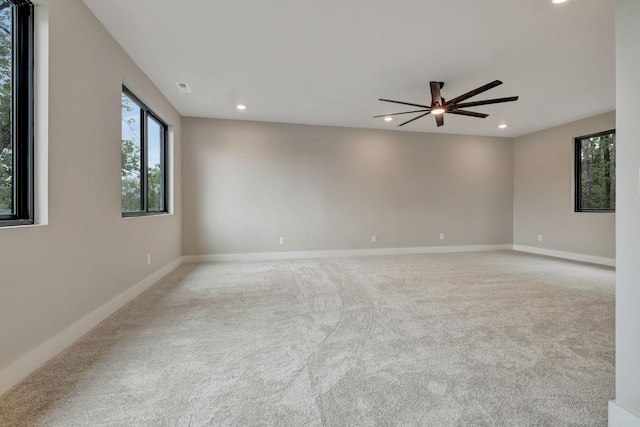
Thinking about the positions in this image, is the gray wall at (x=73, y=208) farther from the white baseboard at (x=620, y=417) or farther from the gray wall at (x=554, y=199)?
the gray wall at (x=554, y=199)

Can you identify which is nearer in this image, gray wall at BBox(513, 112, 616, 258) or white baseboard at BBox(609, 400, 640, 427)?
white baseboard at BBox(609, 400, 640, 427)

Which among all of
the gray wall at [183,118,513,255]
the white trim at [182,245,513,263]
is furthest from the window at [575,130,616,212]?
the white trim at [182,245,513,263]

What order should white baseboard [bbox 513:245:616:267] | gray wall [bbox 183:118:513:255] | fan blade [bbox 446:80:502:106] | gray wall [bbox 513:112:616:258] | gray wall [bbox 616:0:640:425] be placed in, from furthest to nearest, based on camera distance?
gray wall [bbox 183:118:513:255]
gray wall [bbox 513:112:616:258]
white baseboard [bbox 513:245:616:267]
fan blade [bbox 446:80:502:106]
gray wall [bbox 616:0:640:425]

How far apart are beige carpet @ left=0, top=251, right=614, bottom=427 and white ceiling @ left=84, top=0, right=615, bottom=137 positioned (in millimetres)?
2568

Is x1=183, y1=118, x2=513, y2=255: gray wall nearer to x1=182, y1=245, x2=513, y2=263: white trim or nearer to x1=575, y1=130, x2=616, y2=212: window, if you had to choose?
x1=182, y1=245, x2=513, y2=263: white trim

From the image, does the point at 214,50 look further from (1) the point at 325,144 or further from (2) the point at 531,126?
(2) the point at 531,126

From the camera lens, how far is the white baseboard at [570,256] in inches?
186

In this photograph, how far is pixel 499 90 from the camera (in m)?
3.80

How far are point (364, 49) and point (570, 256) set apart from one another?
5.61 m

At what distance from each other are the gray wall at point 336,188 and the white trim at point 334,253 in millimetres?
102

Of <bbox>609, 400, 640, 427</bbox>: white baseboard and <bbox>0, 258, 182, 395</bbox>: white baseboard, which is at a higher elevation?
<bbox>609, 400, 640, 427</bbox>: white baseboard

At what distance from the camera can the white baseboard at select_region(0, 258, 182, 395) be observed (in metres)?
1.49

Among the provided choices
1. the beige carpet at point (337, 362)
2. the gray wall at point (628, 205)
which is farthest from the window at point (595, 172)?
the gray wall at point (628, 205)

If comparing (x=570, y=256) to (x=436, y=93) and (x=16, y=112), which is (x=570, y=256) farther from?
(x=16, y=112)
